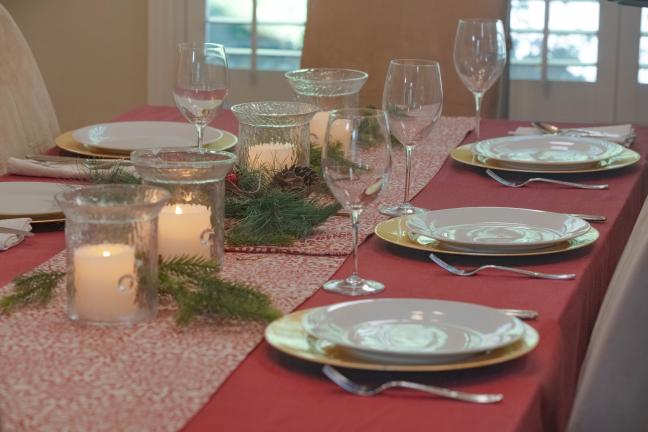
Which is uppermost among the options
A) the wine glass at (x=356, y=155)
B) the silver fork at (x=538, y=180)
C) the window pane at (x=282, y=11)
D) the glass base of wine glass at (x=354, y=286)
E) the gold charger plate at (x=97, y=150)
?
the window pane at (x=282, y=11)

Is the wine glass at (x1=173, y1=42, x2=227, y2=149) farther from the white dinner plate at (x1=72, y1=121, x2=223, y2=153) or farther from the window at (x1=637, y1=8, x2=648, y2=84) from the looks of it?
the window at (x1=637, y1=8, x2=648, y2=84)

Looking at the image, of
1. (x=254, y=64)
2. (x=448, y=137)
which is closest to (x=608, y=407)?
(x=448, y=137)

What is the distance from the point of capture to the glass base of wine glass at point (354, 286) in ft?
3.69

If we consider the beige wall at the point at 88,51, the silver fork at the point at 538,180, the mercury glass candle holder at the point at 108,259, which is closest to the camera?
the mercury glass candle holder at the point at 108,259

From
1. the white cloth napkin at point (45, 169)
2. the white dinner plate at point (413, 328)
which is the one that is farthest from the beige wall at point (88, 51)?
the white dinner plate at point (413, 328)

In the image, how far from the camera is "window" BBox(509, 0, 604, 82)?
3174mm

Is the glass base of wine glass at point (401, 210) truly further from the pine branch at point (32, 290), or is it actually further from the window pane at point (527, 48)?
the window pane at point (527, 48)

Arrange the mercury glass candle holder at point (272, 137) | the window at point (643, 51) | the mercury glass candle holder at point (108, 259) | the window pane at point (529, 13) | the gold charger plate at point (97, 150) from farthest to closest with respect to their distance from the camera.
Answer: the window pane at point (529, 13)
the window at point (643, 51)
the gold charger plate at point (97, 150)
the mercury glass candle holder at point (272, 137)
the mercury glass candle holder at point (108, 259)

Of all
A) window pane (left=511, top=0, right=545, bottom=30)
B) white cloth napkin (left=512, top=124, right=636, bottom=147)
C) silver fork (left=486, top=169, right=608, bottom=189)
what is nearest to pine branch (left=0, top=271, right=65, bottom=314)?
silver fork (left=486, top=169, right=608, bottom=189)

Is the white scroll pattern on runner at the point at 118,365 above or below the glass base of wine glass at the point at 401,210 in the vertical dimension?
below

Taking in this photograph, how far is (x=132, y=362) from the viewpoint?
0.92 m

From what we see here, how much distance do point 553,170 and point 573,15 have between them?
158 cm

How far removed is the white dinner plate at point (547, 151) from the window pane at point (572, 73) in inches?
54.0

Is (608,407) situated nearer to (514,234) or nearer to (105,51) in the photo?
(514,234)
